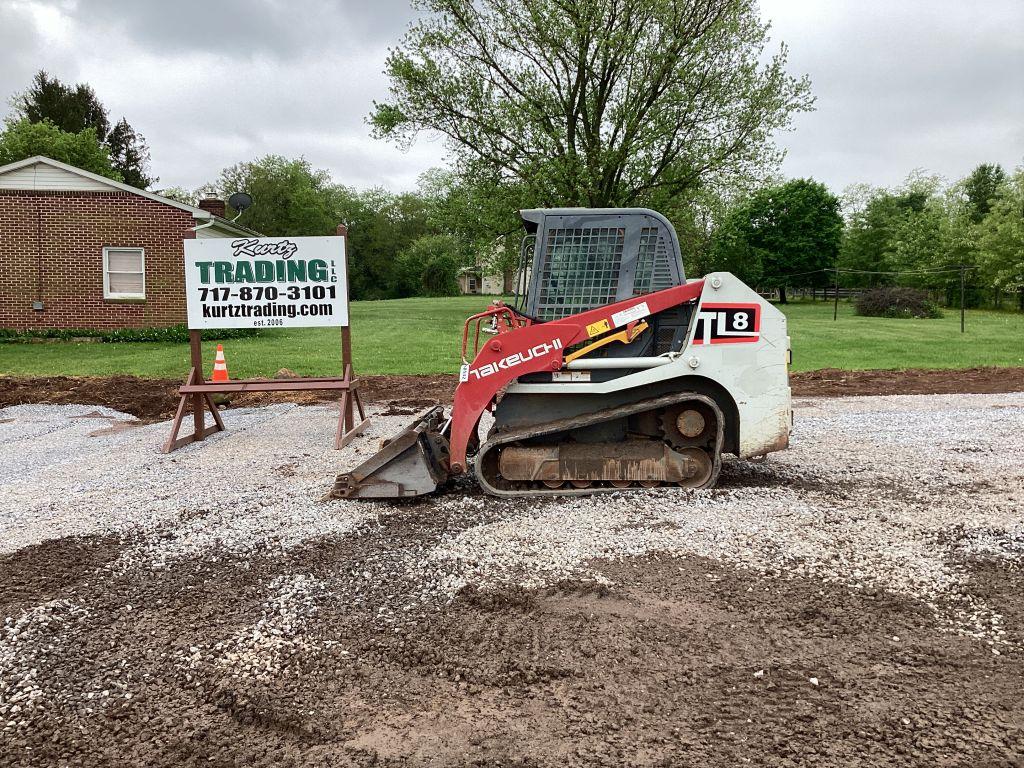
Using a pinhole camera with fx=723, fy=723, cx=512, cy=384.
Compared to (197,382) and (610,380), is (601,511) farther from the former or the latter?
(197,382)

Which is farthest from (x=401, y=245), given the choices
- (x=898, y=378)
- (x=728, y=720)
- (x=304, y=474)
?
(x=728, y=720)

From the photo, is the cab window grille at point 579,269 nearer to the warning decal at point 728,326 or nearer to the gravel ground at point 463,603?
the warning decal at point 728,326

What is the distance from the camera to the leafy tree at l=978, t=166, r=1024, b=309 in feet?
129

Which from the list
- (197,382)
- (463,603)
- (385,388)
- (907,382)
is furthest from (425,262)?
(463,603)

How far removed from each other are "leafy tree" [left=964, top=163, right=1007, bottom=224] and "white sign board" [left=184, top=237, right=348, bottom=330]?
64577 mm

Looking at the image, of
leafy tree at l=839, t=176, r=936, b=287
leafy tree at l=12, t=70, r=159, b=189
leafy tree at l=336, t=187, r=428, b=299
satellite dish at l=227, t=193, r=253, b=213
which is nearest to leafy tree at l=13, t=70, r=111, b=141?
leafy tree at l=12, t=70, r=159, b=189

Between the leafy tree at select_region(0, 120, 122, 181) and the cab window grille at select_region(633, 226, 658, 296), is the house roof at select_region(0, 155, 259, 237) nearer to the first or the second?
the cab window grille at select_region(633, 226, 658, 296)

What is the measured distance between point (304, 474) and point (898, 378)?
11657mm

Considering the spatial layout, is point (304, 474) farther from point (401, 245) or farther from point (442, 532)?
point (401, 245)

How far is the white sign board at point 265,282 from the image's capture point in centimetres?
860

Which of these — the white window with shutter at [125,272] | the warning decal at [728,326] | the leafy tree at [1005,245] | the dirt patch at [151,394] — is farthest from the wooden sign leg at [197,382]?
the leafy tree at [1005,245]

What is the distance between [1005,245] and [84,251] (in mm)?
44908

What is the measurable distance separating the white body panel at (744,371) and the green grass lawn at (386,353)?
31.1ft

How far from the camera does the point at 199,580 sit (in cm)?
426
